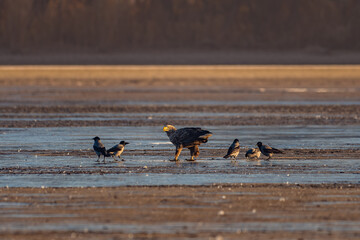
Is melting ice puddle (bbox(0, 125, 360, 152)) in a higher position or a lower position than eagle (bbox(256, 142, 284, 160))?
higher

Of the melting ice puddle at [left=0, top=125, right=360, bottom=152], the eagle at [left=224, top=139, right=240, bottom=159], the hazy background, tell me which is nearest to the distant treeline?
the hazy background

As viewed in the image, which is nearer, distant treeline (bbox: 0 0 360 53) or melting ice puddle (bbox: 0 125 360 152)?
melting ice puddle (bbox: 0 125 360 152)

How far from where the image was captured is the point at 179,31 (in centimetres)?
15238

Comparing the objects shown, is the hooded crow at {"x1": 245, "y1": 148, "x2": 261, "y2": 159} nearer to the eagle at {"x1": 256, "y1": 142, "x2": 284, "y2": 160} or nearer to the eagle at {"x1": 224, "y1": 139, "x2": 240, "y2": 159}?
the eagle at {"x1": 256, "y1": 142, "x2": 284, "y2": 160}

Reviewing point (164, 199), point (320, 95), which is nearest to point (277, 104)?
point (320, 95)

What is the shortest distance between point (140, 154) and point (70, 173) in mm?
3445

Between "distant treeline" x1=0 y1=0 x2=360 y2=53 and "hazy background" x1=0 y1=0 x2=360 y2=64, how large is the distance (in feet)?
0.51

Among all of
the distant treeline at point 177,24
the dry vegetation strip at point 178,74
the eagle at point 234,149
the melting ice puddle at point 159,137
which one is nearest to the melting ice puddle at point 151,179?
the eagle at point 234,149

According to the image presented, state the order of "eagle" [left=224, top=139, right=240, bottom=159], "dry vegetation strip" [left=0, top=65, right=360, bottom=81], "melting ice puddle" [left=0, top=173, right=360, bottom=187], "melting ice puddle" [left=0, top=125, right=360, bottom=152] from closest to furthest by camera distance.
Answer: "melting ice puddle" [left=0, top=173, right=360, bottom=187], "eagle" [left=224, top=139, right=240, bottom=159], "melting ice puddle" [left=0, top=125, right=360, bottom=152], "dry vegetation strip" [left=0, top=65, right=360, bottom=81]

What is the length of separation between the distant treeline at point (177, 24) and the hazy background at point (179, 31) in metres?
0.16

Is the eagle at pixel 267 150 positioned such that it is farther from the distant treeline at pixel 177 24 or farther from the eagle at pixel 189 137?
the distant treeline at pixel 177 24

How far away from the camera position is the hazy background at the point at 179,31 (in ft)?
450

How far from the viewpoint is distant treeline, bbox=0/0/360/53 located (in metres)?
146

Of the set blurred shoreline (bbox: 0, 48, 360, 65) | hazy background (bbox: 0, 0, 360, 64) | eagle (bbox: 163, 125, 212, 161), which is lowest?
eagle (bbox: 163, 125, 212, 161)
